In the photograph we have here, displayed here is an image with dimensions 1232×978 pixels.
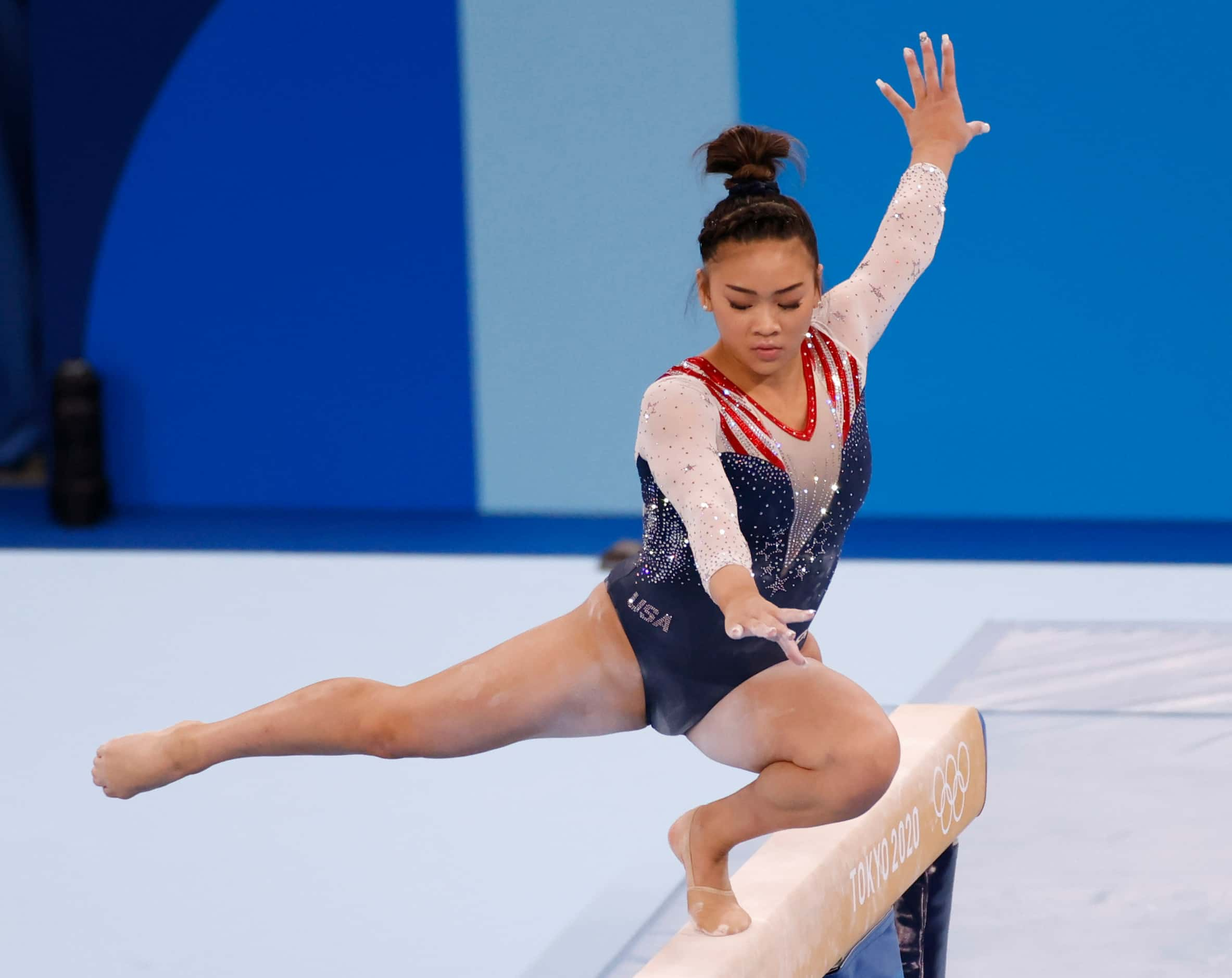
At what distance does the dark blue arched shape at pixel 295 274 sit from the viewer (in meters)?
7.32

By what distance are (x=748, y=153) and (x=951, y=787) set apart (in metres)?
1.30

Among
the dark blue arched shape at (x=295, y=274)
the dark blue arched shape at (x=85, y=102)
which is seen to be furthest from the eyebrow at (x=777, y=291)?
the dark blue arched shape at (x=85, y=102)

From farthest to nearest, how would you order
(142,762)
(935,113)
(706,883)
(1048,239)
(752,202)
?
1. (1048,239)
2. (935,113)
3. (142,762)
4. (706,883)
5. (752,202)

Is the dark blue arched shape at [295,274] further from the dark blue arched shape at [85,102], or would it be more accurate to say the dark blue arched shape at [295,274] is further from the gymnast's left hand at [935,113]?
the gymnast's left hand at [935,113]

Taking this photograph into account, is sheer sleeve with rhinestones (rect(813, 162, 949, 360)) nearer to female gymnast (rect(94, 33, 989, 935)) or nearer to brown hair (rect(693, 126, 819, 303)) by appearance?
female gymnast (rect(94, 33, 989, 935))

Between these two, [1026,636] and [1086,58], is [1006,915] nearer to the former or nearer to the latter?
[1026,636]

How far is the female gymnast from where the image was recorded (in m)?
2.47

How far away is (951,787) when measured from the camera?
319 cm

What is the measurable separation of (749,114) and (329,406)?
2.25 m

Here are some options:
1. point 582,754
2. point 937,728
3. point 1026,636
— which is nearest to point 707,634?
point 937,728

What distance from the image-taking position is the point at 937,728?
3219 mm

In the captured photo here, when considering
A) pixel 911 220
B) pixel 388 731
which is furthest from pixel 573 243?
pixel 388 731

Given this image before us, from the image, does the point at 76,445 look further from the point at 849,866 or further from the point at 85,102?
the point at 849,866

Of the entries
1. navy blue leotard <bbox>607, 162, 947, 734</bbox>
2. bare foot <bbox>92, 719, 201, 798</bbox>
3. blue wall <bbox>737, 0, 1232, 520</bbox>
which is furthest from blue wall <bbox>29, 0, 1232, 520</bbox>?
bare foot <bbox>92, 719, 201, 798</bbox>
